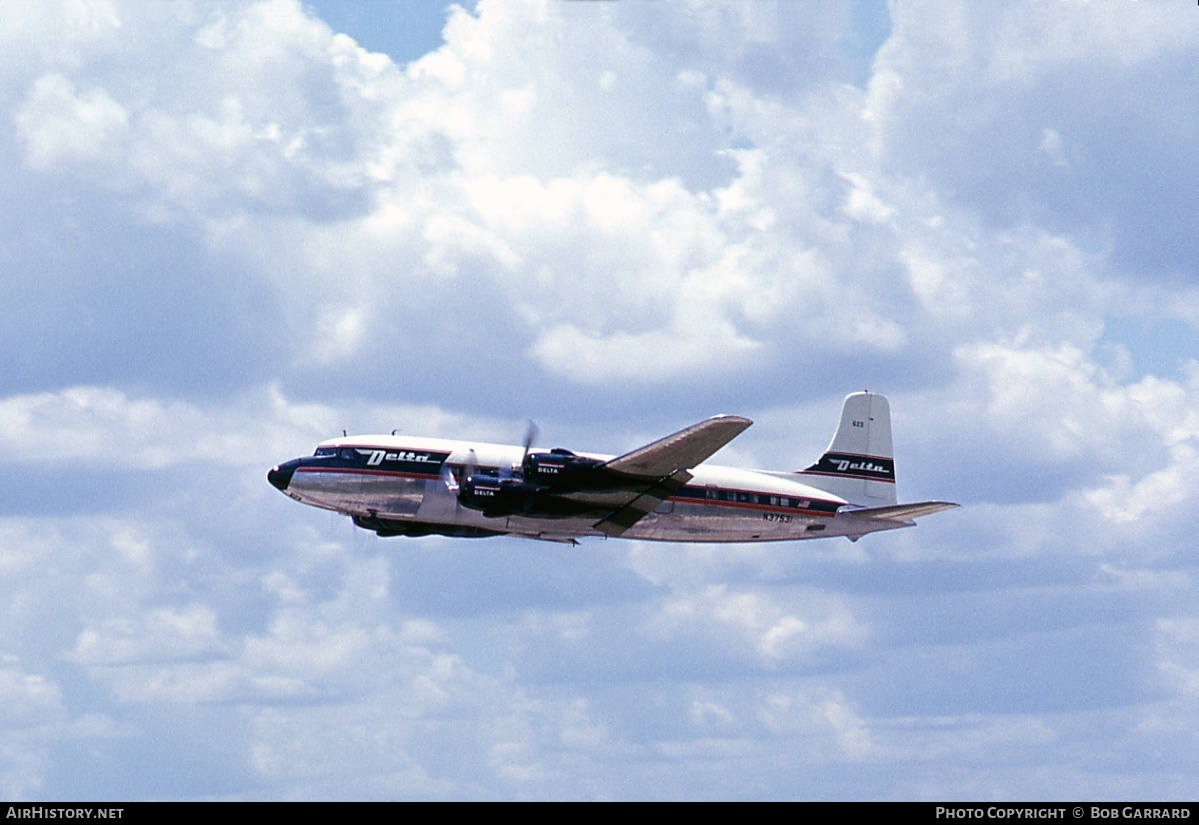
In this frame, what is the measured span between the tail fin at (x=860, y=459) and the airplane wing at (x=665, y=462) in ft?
26.1

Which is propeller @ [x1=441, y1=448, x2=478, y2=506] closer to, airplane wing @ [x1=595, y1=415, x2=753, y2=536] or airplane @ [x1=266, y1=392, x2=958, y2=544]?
airplane @ [x1=266, y1=392, x2=958, y2=544]

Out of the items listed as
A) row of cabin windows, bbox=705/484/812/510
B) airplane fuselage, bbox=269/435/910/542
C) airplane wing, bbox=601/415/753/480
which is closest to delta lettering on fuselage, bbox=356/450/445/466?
airplane fuselage, bbox=269/435/910/542

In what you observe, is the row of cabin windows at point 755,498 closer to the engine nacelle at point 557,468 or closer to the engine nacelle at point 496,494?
the engine nacelle at point 557,468

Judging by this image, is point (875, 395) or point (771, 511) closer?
point (771, 511)

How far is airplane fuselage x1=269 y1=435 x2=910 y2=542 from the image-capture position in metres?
59.7

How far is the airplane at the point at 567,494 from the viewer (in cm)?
5856

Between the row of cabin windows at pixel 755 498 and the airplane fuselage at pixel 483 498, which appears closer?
the airplane fuselage at pixel 483 498

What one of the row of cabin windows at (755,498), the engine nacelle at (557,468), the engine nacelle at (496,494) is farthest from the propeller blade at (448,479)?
the row of cabin windows at (755,498)

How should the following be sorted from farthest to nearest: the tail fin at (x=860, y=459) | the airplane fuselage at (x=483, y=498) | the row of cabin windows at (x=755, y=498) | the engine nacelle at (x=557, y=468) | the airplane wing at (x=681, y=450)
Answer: the tail fin at (x=860, y=459)
the row of cabin windows at (x=755, y=498)
the airplane fuselage at (x=483, y=498)
the engine nacelle at (x=557, y=468)
the airplane wing at (x=681, y=450)

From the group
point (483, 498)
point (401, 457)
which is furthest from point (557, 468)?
point (401, 457)
